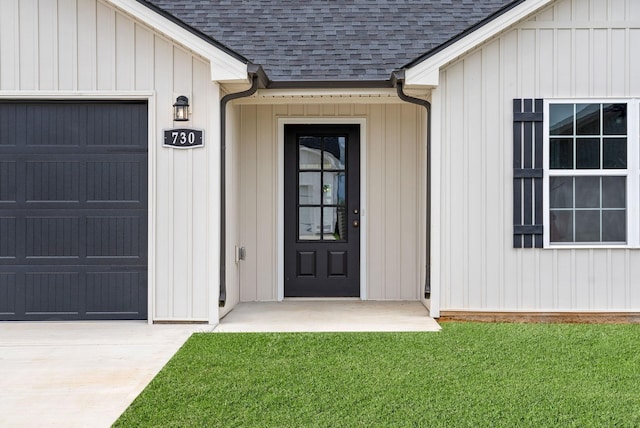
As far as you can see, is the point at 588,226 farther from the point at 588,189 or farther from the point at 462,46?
the point at 462,46

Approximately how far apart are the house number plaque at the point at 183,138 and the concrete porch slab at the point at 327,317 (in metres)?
1.83

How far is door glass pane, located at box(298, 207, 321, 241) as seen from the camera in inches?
307

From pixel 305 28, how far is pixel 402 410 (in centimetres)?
500

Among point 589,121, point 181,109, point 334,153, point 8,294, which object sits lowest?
point 8,294

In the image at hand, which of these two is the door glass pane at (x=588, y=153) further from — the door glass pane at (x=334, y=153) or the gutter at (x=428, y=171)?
the door glass pane at (x=334, y=153)

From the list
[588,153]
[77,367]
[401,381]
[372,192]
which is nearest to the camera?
[401,381]

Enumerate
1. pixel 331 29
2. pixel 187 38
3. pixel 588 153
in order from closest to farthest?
pixel 187 38
pixel 588 153
pixel 331 29

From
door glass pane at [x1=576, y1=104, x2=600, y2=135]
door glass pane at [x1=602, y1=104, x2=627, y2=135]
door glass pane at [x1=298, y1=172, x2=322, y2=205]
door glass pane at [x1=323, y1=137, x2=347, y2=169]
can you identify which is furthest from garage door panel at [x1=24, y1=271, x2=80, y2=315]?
door glass pane at [x1=602, y1=104, x2=627, y2=135]

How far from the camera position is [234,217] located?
7.24 metres

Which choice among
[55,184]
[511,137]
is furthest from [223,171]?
[511,137]

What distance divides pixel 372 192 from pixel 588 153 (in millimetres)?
2478

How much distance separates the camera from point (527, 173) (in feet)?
20.7

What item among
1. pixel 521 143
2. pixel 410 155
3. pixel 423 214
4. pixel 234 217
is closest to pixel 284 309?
pixel 234 217

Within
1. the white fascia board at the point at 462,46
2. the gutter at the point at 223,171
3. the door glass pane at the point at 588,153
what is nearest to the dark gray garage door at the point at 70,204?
the gutter at the point at 223,171
